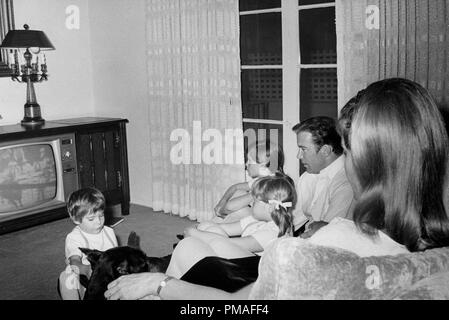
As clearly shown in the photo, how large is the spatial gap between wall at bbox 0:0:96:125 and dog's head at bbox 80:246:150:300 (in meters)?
2.83

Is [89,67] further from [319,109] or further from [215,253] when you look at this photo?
[215,253]

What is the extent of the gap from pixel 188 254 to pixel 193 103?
2.39 meters

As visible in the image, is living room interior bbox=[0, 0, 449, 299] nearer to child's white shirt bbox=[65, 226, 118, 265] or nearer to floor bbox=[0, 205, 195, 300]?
floor bbox=[0, 205, 195, 300]

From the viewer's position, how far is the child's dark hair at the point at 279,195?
1997mm

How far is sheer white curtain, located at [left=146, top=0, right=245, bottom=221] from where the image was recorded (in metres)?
3.66

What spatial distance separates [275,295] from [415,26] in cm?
216

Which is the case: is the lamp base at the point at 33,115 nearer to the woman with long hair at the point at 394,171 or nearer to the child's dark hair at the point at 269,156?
the child's dark hair at the point at 269,156

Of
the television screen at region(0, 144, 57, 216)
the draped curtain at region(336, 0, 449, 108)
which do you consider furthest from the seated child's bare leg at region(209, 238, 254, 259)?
the television screen at region(0, 144, 57, 216)

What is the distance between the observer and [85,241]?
7.61 ft

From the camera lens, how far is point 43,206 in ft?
12.3

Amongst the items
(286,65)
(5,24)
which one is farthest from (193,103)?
(5,24)

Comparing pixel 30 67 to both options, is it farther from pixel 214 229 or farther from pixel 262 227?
pixel 262 227

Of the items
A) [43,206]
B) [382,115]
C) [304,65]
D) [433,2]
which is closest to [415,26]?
[433,2]
